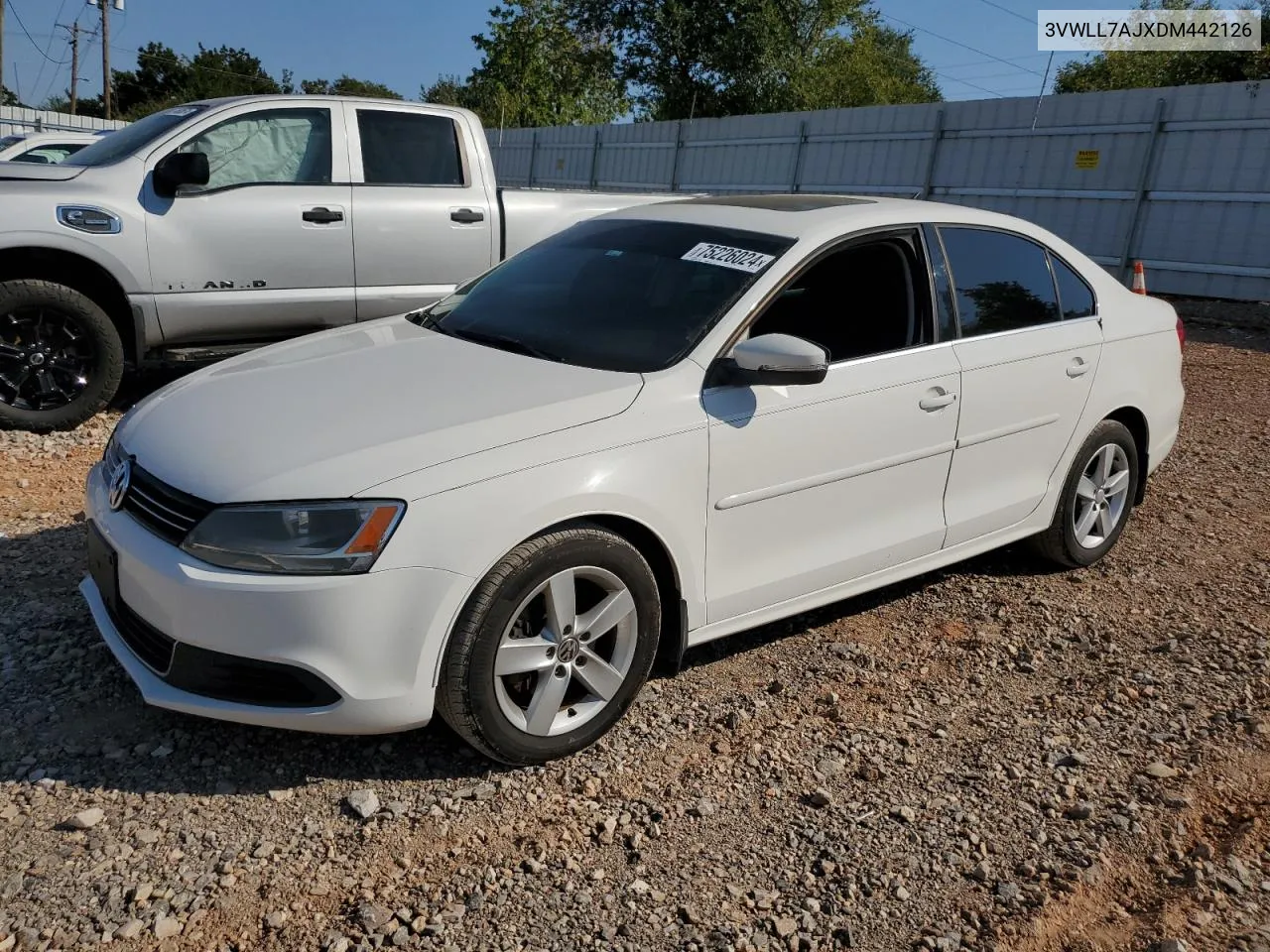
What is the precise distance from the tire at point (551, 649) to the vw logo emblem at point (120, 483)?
1073 millimetres

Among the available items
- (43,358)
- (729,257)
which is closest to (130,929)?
(729,257)

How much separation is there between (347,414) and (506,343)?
765mm

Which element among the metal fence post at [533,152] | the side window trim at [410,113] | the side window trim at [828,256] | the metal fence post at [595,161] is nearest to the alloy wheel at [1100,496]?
the side window trim at [828,256]

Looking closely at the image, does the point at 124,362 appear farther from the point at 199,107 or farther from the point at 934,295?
the point at 934,295

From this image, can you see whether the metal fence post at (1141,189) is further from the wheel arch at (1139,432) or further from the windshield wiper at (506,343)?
the windshield wiper at (506,343)

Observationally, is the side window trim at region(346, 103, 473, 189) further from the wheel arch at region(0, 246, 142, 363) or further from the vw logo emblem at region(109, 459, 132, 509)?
the vw logo emblem at region(109, 459, 132, 509)

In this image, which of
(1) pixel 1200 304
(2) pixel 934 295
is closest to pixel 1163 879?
(2) pixel 934 295

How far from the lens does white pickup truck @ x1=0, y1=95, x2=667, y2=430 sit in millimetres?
5777

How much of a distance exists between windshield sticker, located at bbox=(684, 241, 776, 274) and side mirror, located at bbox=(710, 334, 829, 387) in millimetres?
386

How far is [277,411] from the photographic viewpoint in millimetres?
3088

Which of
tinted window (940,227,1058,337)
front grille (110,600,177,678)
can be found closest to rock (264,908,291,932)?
front grille (110,600,177,678)

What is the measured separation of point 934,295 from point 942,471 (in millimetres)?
653

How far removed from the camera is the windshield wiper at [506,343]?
3479 millimetres

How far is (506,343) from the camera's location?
3.63 metres
